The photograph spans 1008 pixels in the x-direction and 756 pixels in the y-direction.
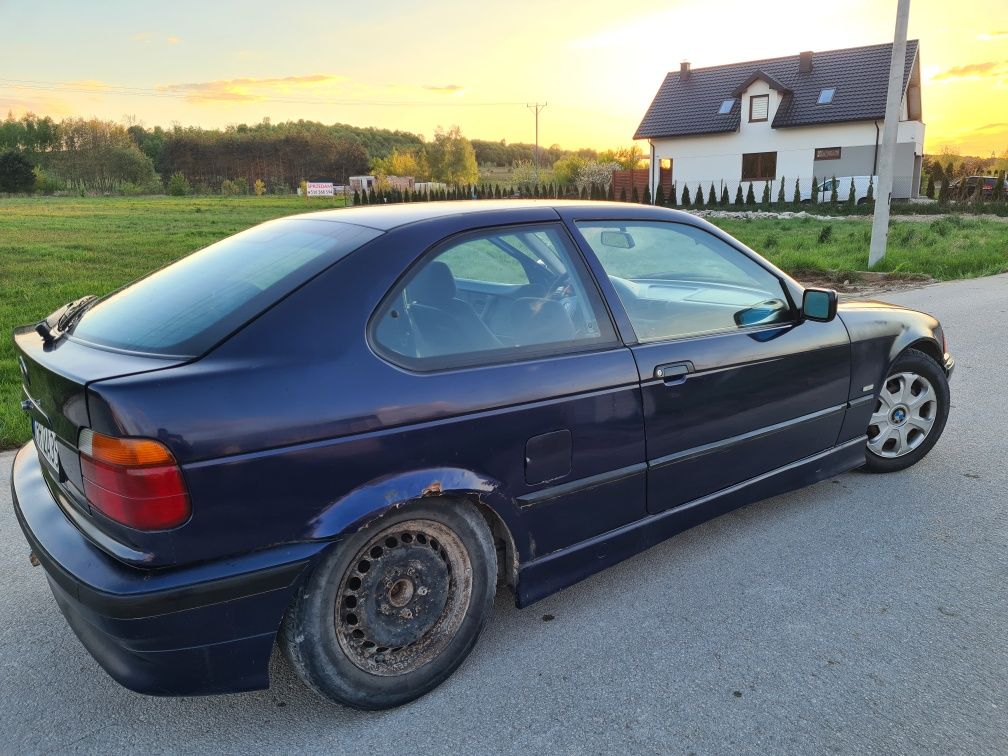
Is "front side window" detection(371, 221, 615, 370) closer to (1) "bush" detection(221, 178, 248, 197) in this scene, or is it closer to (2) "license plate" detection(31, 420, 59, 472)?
(2) "license plate" detection(31, 420, 59, 472)

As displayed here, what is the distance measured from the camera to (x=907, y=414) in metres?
4.09

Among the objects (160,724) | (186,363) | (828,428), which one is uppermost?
(186,363)

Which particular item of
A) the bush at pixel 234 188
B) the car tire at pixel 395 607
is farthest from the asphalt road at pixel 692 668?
the bush at pixel 234 188

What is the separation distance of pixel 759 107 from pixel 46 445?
40.5 m

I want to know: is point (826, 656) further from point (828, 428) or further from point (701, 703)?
→ point (828, 428)

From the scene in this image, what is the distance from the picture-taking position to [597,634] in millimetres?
2746

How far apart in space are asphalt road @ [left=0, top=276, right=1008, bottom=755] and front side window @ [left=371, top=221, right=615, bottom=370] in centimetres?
108

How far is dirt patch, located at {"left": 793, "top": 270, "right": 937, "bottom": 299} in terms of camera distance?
10859mm

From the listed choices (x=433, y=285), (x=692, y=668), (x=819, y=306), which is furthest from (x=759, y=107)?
(x=692, y=668)

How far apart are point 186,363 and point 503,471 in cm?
102

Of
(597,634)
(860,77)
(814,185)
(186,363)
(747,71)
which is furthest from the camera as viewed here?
(747,71)

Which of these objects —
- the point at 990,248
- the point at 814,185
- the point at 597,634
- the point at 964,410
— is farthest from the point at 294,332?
the point at 814,185

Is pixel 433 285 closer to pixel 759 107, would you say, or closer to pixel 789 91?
pixel 759 107

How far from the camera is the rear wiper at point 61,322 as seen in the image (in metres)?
2.57
